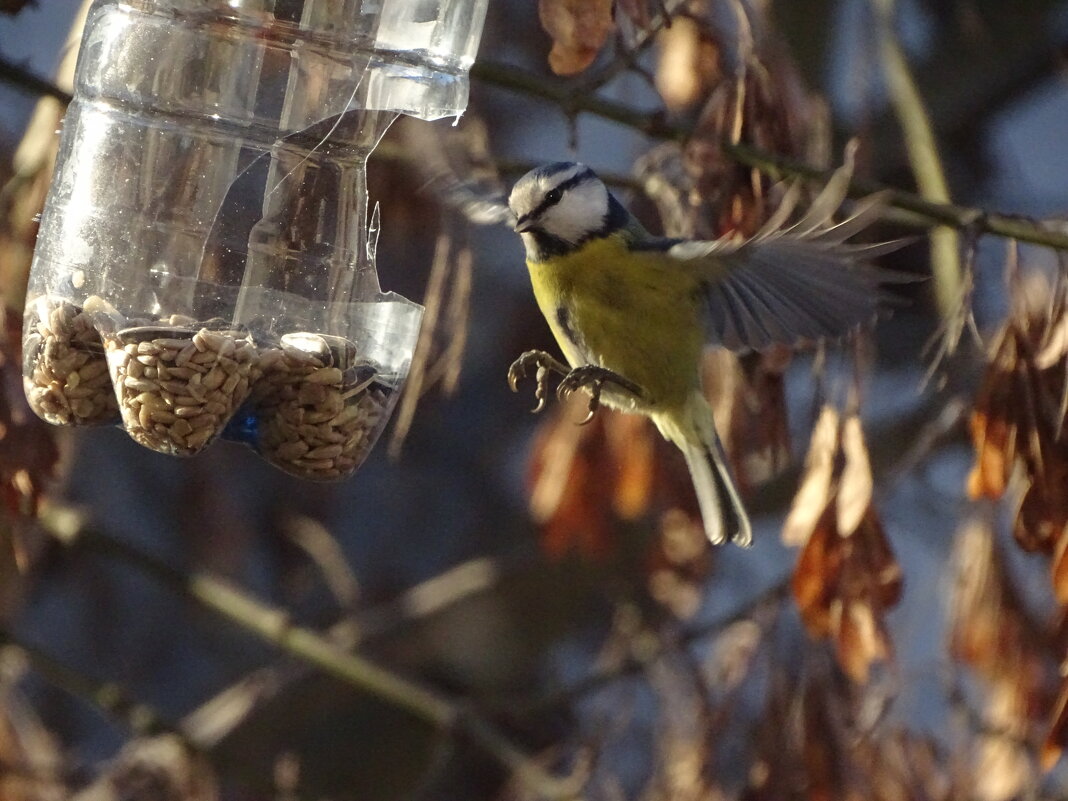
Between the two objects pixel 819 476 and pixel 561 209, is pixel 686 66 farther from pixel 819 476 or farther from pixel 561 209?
pixel 819 476

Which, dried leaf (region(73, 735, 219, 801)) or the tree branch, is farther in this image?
dried leaf (region(73, 735, 219, 801))

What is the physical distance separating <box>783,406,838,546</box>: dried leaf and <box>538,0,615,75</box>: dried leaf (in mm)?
686

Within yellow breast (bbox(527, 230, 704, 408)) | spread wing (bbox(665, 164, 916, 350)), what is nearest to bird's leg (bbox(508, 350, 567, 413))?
yellow breast (bbox(527, 230, 704, 408))

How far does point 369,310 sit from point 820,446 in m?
0.77

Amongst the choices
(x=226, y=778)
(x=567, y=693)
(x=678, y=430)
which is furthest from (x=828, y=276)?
(x=226, y=778)

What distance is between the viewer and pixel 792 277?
87.1 inches

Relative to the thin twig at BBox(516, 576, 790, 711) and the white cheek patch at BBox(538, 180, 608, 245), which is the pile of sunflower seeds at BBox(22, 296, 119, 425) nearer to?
the white cheek patch at BBox(538, 180, 608, 245)

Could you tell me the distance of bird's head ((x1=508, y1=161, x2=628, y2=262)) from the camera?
2279 mm

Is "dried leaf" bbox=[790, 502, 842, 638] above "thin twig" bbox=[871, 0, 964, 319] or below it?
below

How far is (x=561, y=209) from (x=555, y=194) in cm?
5

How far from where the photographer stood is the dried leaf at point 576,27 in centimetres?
237

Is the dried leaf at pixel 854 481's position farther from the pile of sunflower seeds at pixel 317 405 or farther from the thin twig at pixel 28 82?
the thin twig at pixel 28 82

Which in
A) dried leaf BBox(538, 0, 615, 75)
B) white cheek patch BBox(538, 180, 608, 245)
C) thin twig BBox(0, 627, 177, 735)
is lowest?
thin twig BBox(0, 627, 177, 735)

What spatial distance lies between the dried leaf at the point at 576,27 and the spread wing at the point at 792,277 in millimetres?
369
